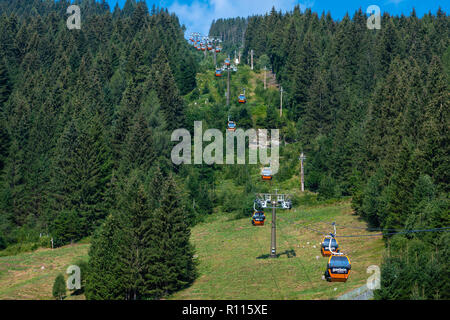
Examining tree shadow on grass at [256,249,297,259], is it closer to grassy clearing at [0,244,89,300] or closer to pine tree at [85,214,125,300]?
pine tree at [85,214,125,300]

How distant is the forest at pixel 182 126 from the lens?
53.9m

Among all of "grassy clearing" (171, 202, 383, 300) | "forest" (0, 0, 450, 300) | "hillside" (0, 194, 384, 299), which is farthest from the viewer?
"forest" (0, 0, 450, 300)

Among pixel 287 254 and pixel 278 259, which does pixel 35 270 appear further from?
pixel 287 254

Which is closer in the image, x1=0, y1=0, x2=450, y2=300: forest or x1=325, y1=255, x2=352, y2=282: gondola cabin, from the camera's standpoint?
x1=325, y1=255, x2=352, y2=282: gondola cabin

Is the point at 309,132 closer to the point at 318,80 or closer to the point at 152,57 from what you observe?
the point at 318,80

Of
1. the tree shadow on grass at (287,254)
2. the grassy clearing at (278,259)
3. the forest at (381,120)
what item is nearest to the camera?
the forest at (381,120)

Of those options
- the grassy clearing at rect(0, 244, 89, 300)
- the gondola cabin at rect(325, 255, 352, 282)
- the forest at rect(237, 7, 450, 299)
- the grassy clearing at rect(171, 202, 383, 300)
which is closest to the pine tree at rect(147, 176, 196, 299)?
the grassy clearing at rect(171, 202, 383, 300)

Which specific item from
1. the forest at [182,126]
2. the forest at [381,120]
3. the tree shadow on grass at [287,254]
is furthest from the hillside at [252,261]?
the forest at [381,120]

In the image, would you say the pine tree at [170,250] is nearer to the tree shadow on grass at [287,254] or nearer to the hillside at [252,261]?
the hillside at [252,261]

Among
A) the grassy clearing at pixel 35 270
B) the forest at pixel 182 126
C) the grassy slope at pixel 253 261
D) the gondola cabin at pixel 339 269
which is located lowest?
the grassy clearing at pixel 35 270

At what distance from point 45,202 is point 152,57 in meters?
53.0

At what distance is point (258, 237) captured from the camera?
7119 cm

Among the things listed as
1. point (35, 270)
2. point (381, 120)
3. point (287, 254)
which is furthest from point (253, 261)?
point (381, 120)

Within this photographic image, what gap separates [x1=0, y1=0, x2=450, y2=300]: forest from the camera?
53906mm
